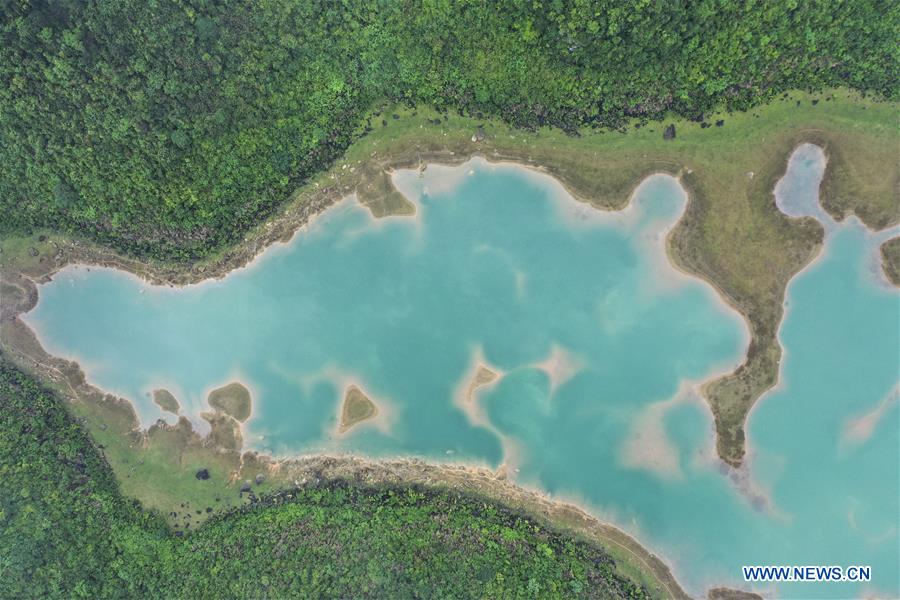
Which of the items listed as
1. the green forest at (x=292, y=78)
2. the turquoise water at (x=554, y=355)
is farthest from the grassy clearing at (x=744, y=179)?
the green forest at (x=292, y=78)

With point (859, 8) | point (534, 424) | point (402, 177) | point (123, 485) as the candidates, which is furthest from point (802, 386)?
point (123, 485)

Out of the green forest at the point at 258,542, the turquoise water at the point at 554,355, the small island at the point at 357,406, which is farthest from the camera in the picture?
the small island at the point at 357,406

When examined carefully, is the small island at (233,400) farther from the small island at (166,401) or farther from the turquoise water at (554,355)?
the small island at (166,401)

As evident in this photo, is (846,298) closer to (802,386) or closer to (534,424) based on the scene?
(802,386)

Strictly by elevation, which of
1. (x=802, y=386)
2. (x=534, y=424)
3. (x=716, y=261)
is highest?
(x=716, y=261)

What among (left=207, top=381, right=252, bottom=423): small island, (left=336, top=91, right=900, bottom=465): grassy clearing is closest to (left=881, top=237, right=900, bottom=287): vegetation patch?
(left=336, top=91, right=900, bottom=465): grassy clearing

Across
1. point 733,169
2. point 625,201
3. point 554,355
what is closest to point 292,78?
point 625,201
